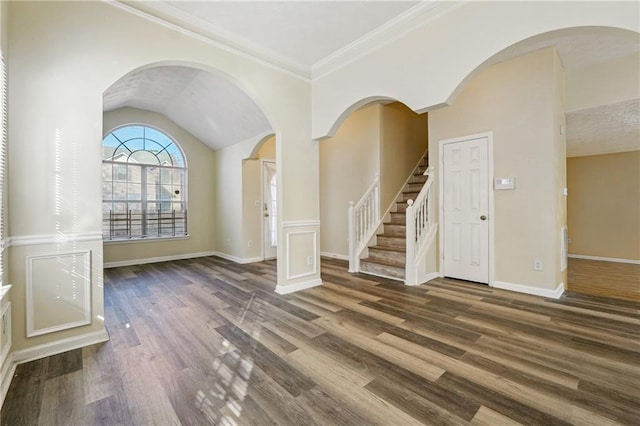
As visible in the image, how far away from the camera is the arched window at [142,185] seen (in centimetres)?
553

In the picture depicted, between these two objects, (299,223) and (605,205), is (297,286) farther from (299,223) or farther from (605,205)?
(605,205)

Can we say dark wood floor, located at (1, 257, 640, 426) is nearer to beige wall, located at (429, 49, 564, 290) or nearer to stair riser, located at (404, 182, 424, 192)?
beige wall, located at (429, 49, 564, 290)

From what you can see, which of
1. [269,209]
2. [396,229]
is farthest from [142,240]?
[396,229]

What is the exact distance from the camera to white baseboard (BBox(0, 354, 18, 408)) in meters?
1.63

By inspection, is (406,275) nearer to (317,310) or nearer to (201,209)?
(317,310)

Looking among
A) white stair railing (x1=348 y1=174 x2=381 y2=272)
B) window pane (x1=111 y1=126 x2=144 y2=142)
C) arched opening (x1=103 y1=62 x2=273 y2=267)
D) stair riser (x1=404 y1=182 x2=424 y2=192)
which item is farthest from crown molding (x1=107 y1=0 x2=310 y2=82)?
window pane (x1=111 y1=126 x2=144 y2=142)

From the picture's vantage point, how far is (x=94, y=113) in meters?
2.30

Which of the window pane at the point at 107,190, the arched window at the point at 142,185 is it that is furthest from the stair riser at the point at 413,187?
the window pane at the point at 107,190

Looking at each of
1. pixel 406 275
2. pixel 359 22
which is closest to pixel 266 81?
pixel 359 22

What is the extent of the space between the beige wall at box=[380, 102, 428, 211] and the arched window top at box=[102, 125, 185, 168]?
456 cm

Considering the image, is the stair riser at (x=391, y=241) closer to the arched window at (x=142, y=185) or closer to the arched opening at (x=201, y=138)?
the arched opening at (x=201, y=138)

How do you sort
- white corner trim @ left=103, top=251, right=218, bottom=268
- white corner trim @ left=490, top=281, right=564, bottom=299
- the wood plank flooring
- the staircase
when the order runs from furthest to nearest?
white corner trim @ left=103, top=251, right=218, bottom=268
the staircase
the wood plank flooring
white corner trim @ left=490, top=281, right=564, bottom=299

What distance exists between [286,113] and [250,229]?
9.71 feet

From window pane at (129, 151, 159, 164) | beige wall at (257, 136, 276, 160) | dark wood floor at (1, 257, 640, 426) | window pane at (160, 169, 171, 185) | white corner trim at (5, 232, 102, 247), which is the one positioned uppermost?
beige wall at (257, 136, 276, 160)
